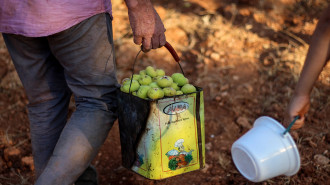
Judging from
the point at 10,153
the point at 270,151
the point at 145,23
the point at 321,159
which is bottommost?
the point at 10,153

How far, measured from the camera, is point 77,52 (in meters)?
1.67

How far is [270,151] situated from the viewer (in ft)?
5.53

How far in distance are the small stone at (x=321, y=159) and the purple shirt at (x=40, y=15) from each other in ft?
5.83

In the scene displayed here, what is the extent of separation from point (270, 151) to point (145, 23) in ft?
2.60

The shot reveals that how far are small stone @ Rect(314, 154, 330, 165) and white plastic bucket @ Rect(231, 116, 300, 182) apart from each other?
2.72ft

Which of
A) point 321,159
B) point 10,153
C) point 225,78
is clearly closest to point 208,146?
point 321,159

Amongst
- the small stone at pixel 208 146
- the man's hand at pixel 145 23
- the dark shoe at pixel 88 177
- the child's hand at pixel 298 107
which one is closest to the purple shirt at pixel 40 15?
the man's hand at pixel 145 23

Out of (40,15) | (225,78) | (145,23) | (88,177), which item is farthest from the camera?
(225,78)

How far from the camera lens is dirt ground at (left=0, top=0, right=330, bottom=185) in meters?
2.50

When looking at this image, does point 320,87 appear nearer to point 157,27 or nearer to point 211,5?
point 211,5

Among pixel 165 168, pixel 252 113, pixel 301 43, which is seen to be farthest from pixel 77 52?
pixel 301 43

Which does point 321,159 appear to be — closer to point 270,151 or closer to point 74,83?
point 270,151

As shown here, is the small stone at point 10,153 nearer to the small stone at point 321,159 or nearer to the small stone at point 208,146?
the small stone at point 208,146

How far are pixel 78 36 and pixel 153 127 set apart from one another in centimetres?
51
